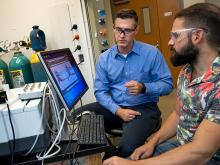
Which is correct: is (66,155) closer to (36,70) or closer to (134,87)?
(134,87)

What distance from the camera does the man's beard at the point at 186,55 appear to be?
130 cm

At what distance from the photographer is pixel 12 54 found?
3334 mm

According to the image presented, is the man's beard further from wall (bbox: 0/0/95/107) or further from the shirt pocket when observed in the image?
wall (bbox: 0/0/95/107)

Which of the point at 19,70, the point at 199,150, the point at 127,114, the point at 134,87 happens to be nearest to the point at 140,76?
the point at 134,87

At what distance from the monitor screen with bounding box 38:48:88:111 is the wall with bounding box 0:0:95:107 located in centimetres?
149

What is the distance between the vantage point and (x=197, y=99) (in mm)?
1261

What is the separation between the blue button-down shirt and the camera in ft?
6.56

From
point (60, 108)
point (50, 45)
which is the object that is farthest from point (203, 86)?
point (50, 45)

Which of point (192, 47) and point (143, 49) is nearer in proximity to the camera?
point (192, 47)

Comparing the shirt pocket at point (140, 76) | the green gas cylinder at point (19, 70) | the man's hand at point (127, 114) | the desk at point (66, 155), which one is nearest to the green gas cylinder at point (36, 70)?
the green gas cylinder at point (19, 70)

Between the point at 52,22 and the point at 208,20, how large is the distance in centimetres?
236

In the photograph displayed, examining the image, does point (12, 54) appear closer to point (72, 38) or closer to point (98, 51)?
point (72, 38)

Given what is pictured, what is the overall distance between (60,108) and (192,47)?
756 mm

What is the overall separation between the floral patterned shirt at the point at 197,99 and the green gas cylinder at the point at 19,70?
213 cm
